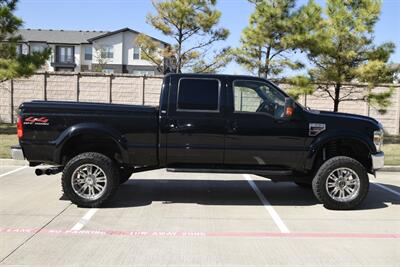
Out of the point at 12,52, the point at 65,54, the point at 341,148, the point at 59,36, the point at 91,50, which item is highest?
the point at 59,36

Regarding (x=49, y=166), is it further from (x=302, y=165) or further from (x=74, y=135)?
(x=302, y=165)

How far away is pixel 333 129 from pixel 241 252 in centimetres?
299

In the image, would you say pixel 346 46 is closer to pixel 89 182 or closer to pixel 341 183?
pixel 341 183

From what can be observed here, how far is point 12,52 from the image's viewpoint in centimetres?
1870

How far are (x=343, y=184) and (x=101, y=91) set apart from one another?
57.3ft

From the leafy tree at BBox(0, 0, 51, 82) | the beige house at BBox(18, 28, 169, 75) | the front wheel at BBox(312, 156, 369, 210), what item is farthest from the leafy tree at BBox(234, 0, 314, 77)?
the beige house at BBox(18, 28, 169, 75)

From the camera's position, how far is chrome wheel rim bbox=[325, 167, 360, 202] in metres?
7.77

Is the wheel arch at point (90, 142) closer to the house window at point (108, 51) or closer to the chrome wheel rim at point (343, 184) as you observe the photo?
the chrome wheel rim at point (343, 184)

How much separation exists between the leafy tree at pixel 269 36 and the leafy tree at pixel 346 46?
25.6 inches

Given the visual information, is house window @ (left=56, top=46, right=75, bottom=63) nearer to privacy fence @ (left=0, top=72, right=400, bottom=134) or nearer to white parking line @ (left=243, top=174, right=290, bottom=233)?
privacy fence @ (left=0, top=72, right=400, bottom=134)

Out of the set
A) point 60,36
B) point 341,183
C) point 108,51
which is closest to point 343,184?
point 341,183

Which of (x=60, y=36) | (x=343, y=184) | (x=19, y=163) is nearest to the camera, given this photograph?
(x=343, y=184)

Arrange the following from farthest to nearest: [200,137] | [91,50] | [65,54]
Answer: [65,54], [91,50], [200,137]

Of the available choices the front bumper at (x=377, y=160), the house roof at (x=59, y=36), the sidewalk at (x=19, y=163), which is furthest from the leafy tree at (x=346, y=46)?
the house roof at (x=59, y=36)
